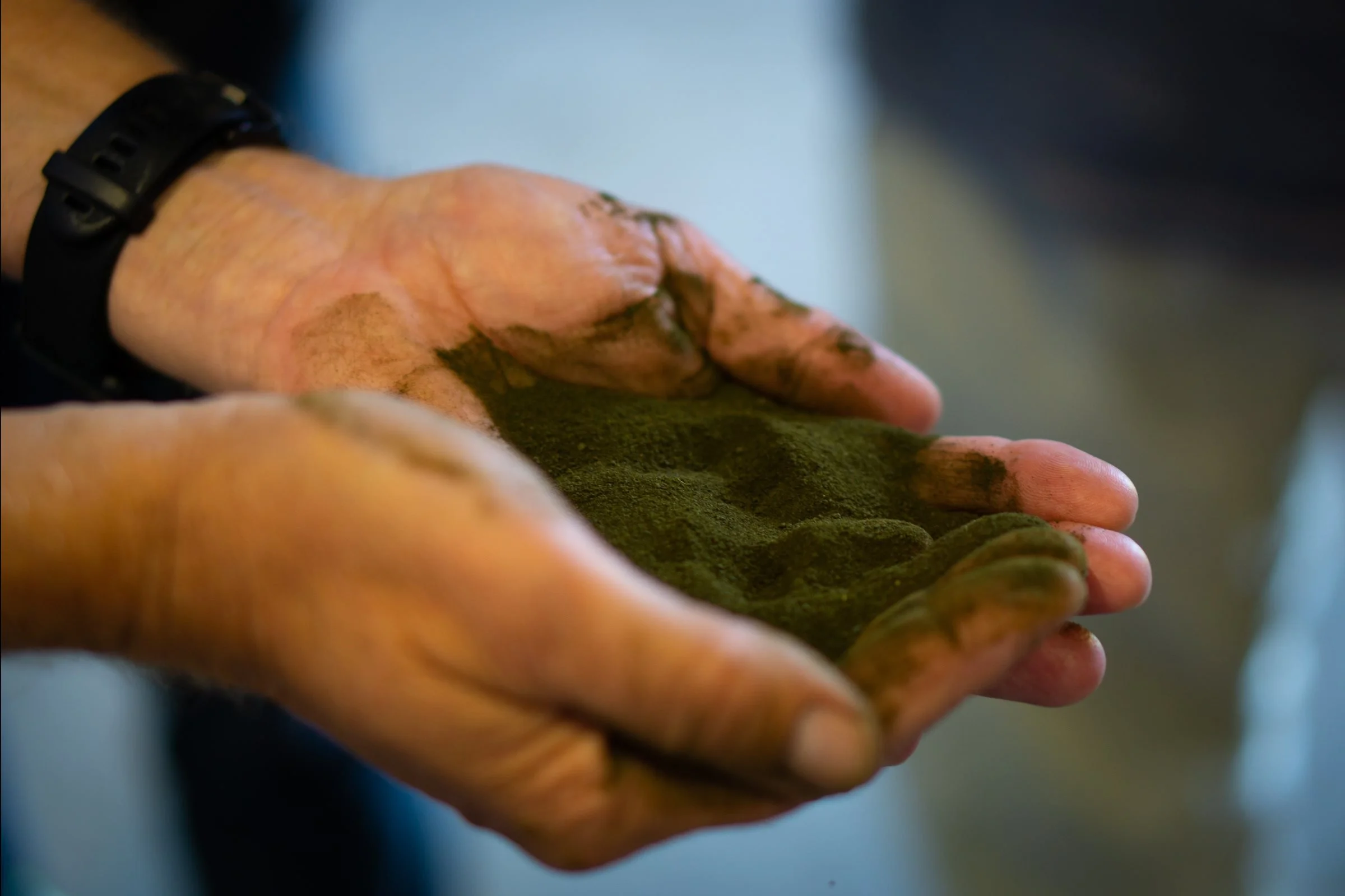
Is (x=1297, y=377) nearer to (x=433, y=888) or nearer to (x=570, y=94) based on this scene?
(x=570, y=94)

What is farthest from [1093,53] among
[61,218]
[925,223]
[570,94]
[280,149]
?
[61,218]

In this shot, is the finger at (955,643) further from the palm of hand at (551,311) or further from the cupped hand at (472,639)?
the palm of hand at (551,311)

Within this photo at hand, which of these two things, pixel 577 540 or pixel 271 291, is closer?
pixel 577 540

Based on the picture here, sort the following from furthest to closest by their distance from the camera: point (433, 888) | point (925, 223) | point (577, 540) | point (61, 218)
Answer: point (925, 223) → point (433, 888) → point (61, 218) → point (577, 540)

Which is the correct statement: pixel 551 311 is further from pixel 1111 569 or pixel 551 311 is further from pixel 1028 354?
pixel 1028 354

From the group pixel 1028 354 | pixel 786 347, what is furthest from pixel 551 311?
pixel 1028 354

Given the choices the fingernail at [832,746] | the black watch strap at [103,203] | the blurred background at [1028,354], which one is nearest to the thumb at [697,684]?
the fingernail at [832,746]
